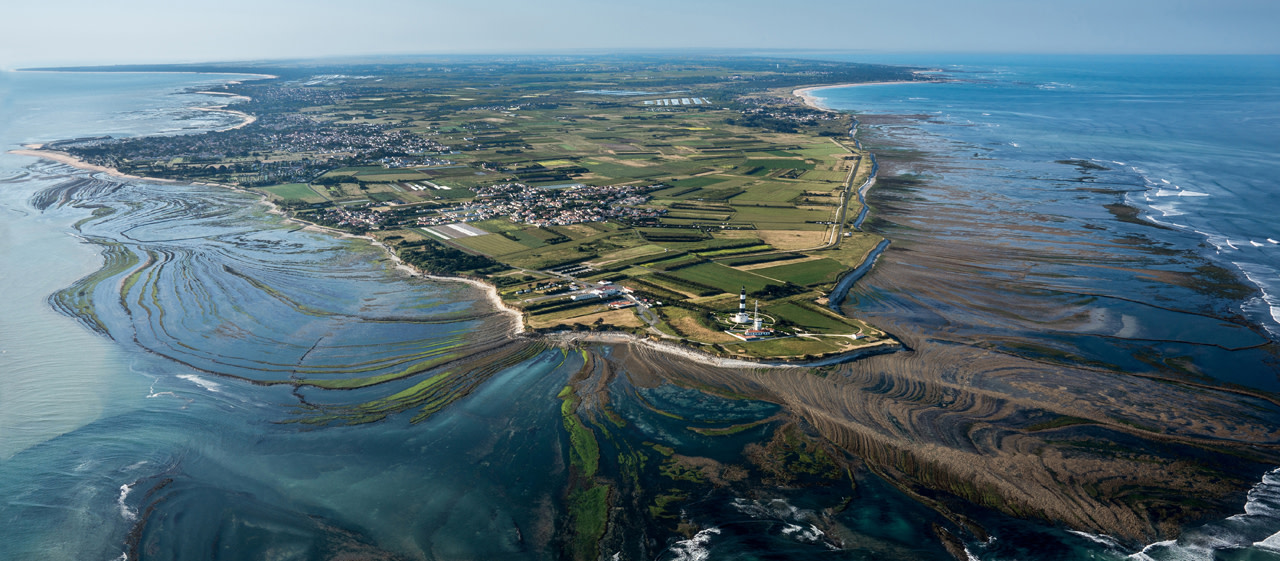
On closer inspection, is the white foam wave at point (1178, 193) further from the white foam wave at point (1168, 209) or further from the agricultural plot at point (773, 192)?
the agricultural plot at point (773, 192)

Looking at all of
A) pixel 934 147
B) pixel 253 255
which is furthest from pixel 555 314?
pixel 934 147

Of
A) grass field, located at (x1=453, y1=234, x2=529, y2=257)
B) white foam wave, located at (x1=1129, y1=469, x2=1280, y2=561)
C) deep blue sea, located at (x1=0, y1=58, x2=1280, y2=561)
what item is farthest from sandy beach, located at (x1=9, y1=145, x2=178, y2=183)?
white foam wave, located at (x1=1129, y1=469, x2=1280, y2=561)

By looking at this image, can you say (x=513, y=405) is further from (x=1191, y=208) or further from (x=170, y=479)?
(x=1191, y=208)

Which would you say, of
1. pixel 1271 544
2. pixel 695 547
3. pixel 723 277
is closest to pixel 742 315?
pixel 723 277

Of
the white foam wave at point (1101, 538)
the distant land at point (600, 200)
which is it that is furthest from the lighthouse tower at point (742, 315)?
the white foam wave at point (1101, 538)

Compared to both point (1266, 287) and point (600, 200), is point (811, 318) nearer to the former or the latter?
point (1266, 287)

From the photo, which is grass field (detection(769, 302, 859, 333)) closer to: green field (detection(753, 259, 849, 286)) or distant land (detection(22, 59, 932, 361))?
distant land (detection(22, 59, 932, 361))
